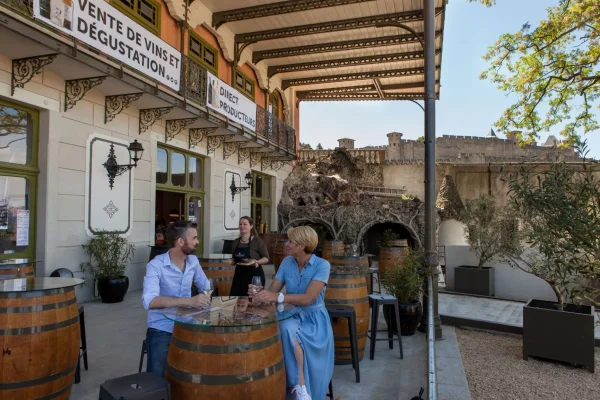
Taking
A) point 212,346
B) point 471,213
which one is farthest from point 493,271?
point 212,346

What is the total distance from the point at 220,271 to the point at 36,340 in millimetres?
3008

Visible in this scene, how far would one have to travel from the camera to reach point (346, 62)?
14.7 meters

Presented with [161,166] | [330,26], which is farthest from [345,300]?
[330,26]

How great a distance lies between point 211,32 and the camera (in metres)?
11.5

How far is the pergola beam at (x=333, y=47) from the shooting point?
13023 millimetres

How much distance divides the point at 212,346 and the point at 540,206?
290cm

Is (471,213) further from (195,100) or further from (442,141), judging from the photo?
(442,141)

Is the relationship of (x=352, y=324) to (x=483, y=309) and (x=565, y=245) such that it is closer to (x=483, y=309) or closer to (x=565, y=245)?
(x=565, y=245)

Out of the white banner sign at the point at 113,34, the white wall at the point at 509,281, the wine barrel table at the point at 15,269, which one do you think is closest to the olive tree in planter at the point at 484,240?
the white wall at the point at 509,281

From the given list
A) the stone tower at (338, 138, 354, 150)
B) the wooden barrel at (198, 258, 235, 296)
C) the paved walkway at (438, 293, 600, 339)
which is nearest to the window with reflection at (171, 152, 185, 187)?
the wooden barrel at (198, 258, 235, 296)

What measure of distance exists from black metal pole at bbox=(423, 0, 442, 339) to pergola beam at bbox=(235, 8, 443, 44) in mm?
6103

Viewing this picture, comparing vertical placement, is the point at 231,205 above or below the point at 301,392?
above

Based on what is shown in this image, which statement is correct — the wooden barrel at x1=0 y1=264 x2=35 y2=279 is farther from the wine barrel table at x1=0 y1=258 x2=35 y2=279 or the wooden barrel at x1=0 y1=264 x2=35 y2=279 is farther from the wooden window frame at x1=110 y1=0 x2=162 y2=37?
the wooden window frame at x1=110 y1=0 x2=162 y2=37

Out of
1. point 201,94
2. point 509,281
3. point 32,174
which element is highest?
point 201,94
